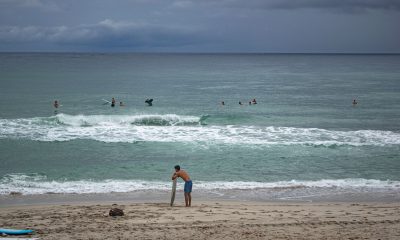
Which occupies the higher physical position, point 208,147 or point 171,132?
point 171,132

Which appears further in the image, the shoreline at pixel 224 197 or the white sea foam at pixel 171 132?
the white sea foam at pixel 171 132

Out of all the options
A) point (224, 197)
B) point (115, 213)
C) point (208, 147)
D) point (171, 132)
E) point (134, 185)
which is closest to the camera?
point (115, 213)

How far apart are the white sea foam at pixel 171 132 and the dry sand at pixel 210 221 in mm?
13094

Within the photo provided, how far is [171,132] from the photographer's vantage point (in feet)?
107

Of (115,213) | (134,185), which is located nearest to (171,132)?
(134,185)

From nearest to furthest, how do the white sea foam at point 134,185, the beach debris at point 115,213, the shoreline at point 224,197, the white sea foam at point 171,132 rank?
1. the beach debris at point 115,213
2. the shoreline at point 224,197
3. the white sea foam at point 134,185
4. the white sea foam at point 171,132

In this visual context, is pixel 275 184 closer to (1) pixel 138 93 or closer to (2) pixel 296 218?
(2) pixel 296 218

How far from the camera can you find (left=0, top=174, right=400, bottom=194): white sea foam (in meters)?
19.1

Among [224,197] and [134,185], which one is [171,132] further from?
[224,197]

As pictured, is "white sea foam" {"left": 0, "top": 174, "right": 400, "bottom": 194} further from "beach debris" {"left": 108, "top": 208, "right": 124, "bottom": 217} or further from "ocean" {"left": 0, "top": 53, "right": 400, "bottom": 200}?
"beach debris" {"left": 108, "top": 208, "right": 124, "bottom": 217}

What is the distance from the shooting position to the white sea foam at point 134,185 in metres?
19.1

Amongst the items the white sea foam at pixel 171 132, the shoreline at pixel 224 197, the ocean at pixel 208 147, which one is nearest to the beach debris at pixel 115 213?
the shoreline at pixel 224 197

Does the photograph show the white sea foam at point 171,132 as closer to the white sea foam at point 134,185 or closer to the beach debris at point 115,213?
the white sea foam at point 134,185

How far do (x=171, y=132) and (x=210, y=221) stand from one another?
19.1 metres
